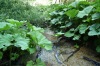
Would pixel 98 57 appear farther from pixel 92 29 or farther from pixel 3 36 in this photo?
pixel 3 36

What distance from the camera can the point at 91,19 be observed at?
368 cm

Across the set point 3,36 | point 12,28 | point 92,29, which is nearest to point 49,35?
point 92,29

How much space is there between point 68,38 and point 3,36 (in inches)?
72.7

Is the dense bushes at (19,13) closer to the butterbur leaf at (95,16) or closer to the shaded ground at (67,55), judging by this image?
the shaded ground at (67,55)

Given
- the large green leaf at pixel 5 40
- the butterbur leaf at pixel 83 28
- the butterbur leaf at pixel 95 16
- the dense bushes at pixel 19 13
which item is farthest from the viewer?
the dense bushes at pixel 19 13

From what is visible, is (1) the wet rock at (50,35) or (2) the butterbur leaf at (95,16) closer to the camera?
(2) the butterbur leaf at (95,16)

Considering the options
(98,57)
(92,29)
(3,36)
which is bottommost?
(98,57)

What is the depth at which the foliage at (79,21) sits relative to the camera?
11.7 feet

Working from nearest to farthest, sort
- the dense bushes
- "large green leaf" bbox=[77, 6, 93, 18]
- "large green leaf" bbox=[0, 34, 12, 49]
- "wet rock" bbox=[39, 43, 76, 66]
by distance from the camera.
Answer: "large green leaf" bbox=[0, 34, 12, 49], "wet rock" bbox=[39, 43, 76, 66], "large green leaf" bbox=[77, 6, 93, 18], the dense bushes

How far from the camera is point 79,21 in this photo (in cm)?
417

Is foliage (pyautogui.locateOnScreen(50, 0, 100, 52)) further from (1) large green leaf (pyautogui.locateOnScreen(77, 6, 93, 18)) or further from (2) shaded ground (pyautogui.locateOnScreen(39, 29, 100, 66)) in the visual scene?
(2) shaded ground (pyautogui.locateOnScreen(39, 29, 100, 66))

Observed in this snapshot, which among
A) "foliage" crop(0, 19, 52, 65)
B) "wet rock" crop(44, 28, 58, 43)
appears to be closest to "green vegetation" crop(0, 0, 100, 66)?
"foliage" crop(0, 19, 52, 65)

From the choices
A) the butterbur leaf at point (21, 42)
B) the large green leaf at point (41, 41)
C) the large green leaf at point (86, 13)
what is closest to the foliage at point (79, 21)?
the large green leaf at point (86, 13)

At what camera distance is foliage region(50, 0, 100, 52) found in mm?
3568
